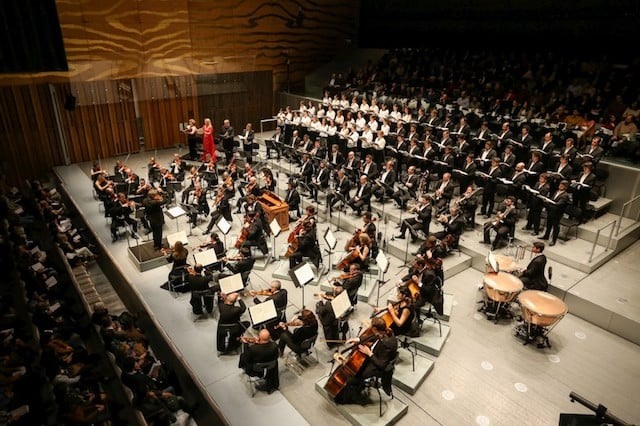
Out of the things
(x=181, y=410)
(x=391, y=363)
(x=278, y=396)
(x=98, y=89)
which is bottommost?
(x=181, y=410)

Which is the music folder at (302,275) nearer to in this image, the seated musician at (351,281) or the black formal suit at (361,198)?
the seated musician at (351,281)

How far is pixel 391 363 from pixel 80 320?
5657 mm

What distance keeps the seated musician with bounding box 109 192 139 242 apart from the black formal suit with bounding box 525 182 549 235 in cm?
928

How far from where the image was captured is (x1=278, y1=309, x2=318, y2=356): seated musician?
21.0ft

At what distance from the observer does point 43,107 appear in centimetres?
1494

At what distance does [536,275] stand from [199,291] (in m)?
6.02

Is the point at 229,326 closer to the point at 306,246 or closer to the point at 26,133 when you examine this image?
the point at 306,246

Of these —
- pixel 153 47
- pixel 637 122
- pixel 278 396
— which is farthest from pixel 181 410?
pixel 153 47

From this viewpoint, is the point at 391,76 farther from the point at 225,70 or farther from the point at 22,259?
the point at 22,259

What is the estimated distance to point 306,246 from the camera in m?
9.24

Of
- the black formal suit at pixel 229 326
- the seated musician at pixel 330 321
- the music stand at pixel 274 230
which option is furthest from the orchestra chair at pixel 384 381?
the music stand at pixel 274 230

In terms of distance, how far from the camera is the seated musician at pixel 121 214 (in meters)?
10.7

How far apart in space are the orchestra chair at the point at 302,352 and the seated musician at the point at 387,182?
5.27 m

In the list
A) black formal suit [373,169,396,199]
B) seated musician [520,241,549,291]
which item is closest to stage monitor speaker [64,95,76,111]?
black formal suit [373,169,396,199]
